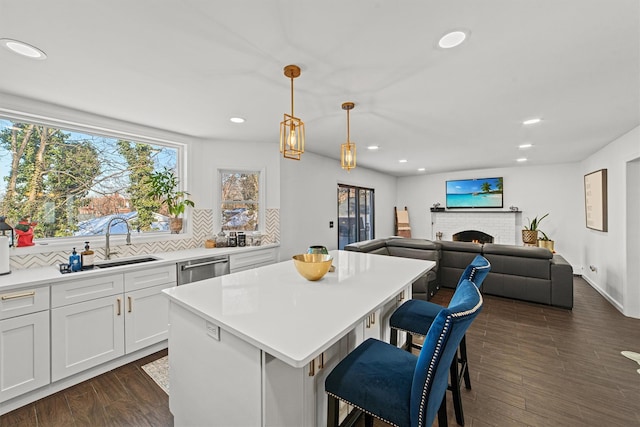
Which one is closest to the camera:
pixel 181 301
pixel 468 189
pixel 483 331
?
pixel 181 301

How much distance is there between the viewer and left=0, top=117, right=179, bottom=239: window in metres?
2.44

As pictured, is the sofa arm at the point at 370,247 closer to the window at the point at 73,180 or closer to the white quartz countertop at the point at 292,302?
the white quartz countertop at the point at 292,302

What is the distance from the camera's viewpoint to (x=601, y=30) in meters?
1.53

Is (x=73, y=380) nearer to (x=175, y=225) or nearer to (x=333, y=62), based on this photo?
(x=175, y=225)

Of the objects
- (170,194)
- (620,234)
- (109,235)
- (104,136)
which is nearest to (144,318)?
(109,235)

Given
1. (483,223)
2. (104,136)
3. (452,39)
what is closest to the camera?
(452,39)

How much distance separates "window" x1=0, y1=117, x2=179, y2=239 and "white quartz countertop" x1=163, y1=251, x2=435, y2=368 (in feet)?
6.81

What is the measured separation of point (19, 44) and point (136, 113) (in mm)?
1161

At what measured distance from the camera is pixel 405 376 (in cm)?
115

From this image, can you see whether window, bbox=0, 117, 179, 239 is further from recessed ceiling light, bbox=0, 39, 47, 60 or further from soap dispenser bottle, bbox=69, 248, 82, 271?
recessed ceiling light, bbox=0, 39, 47, 60

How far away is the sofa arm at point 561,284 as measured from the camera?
11.8 ft

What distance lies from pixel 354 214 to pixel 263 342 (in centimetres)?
542

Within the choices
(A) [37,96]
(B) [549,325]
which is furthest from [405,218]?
(A) [37,96]

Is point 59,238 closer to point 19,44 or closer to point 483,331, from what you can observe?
point 19,44
